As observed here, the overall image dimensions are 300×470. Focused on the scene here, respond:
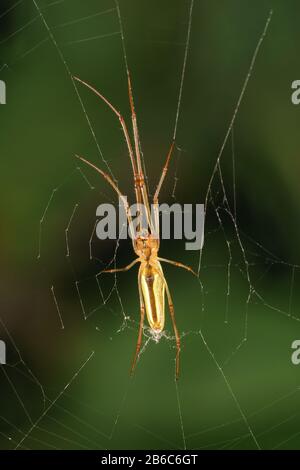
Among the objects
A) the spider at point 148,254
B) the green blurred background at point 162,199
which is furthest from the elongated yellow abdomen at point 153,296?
the green blurred background at point 162,199

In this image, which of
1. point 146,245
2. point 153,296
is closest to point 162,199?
point 146,245

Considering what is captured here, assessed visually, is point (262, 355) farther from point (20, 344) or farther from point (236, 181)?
point (20, 344)

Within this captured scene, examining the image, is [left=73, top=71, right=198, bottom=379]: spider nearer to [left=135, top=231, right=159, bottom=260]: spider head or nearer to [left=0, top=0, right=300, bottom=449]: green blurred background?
[left=135, top=231, right=159, bottom=260]: spider head

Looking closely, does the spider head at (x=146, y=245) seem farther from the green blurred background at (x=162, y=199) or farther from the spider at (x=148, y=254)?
the green blurred background at (x=162, y=199)

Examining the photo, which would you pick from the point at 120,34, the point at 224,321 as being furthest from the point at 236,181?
the point at 120,34

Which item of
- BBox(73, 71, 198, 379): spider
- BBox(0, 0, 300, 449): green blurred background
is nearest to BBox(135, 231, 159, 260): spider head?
BBox(73, 71, 198, 379): spider

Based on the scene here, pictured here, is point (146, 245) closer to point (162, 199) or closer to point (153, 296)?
point (153, 296)
